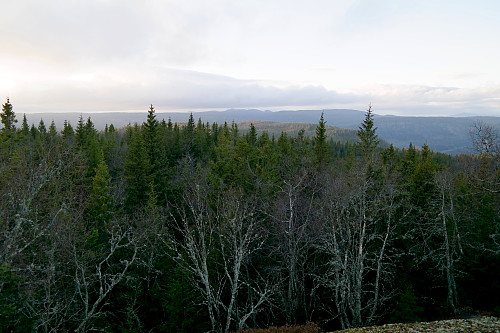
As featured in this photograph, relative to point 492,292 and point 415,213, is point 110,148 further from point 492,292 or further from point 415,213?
point 492,292

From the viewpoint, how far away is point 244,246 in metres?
19.2

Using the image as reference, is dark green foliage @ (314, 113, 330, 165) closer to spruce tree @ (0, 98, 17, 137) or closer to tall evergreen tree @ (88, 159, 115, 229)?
tall evergreen tree @ (88, 159, 115, 229)

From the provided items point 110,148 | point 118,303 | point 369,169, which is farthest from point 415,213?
point 110,148

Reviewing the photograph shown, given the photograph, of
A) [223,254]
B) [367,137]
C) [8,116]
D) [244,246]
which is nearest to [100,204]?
[244,246]

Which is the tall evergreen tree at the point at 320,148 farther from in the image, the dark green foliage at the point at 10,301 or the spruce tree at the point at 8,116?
the spruce tree at the point at 8,116

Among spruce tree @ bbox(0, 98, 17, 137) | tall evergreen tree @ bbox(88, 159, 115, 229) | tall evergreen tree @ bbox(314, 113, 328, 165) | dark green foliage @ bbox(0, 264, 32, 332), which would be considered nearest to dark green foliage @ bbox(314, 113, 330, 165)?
tall evergreen tree @ bbox(314, 113, 328, 165)

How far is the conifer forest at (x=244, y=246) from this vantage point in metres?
13.3

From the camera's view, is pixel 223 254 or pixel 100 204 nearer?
pixel 223 254

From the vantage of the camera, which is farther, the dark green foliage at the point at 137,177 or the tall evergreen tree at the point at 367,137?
the tall evergreen tree at the point at 367,137

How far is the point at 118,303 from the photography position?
18.4 m

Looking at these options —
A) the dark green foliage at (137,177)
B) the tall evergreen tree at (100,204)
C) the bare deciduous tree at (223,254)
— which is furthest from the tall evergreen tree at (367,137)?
the tall evergreen tree at (100,204)

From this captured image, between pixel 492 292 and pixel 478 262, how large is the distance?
10.2 ft

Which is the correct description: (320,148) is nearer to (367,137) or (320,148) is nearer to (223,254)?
(367,137)

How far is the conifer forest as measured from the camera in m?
13.3
